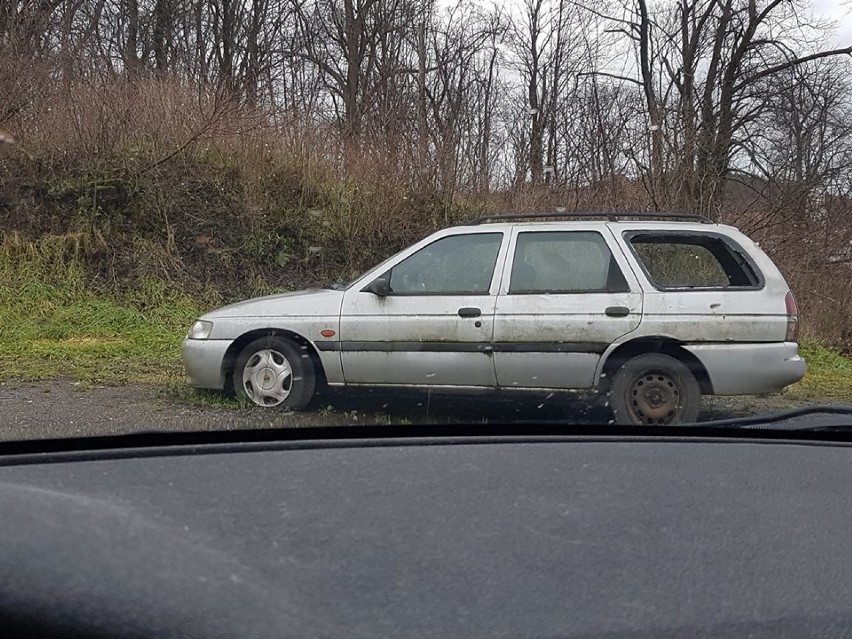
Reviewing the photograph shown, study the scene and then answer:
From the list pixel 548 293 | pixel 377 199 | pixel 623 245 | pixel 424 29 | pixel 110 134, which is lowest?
pixel 548 293

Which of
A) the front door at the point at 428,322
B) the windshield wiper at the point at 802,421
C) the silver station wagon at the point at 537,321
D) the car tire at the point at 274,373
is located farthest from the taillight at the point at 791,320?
the car tire at the point at 274,373

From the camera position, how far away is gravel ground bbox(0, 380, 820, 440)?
4.38m

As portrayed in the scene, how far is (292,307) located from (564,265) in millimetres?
2098

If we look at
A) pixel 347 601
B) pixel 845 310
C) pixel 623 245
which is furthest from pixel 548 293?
Result: pixel 845 310

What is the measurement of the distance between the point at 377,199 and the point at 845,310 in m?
8.24

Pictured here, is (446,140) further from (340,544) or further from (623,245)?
(340,544)

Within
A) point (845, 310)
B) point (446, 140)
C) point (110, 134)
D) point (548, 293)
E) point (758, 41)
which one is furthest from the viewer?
point (758, 41)

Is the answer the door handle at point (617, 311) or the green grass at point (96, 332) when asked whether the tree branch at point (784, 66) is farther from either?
the door handle at point (617, 311)

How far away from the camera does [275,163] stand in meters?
15.4

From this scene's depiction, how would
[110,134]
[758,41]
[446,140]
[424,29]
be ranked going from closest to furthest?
[110,134], [446,140], [758,41], [424,29]

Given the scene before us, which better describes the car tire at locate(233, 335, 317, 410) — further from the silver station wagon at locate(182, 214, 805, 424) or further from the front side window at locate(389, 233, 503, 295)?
the front side window at locate(389, 233, 503, 295)

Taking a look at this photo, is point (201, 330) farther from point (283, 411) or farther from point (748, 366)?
point (748, 366)

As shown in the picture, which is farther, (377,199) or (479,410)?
(377,199)

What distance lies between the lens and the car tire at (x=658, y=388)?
4930 millimetres
